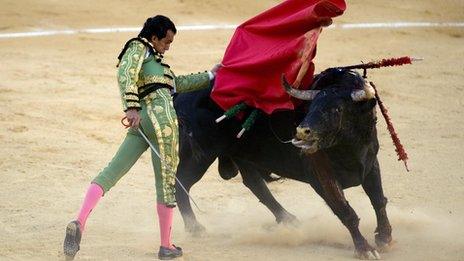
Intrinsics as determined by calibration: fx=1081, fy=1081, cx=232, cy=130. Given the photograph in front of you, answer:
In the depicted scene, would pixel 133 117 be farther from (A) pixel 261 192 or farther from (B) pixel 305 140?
(A) pixel 261 192

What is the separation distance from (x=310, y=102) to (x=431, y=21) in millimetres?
8547

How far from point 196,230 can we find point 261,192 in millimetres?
623

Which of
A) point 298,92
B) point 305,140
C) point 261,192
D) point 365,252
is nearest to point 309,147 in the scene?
point 305,140

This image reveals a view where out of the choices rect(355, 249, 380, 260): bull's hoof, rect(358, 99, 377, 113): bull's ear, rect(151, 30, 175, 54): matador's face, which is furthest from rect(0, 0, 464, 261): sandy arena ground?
rect(151, 30, 175, 54): matador's face

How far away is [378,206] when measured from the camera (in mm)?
6992

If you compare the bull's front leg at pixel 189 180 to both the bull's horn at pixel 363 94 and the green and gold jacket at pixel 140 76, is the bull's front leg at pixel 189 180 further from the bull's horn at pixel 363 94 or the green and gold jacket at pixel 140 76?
the bull's horn at pixel 363 94

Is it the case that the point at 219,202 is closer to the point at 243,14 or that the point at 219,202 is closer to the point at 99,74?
the point at 99,74

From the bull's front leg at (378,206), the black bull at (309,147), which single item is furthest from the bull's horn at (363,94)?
the bull's front leg at (378,206)

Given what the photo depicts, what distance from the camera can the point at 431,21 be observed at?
49.1ft

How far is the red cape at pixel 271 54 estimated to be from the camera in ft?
22.7

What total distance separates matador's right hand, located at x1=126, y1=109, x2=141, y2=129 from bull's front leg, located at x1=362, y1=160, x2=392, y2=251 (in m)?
1.60

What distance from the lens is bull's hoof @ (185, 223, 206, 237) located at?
758 cm

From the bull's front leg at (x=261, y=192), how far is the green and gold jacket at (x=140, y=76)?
4.19ft

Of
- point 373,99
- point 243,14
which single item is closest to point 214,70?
point 373,99
